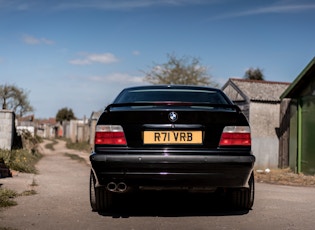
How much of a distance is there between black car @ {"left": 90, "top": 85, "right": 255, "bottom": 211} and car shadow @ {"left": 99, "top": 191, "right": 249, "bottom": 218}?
514 mm

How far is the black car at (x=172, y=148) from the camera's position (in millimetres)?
4504

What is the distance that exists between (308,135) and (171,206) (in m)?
7.69

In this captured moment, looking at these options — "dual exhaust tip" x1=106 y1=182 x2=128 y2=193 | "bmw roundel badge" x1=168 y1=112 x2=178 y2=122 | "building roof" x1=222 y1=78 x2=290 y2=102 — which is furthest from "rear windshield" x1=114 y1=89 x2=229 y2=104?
"building roof" x1=222 y1=78 x2=290 y2=102

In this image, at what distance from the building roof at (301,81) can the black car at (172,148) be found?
786cm

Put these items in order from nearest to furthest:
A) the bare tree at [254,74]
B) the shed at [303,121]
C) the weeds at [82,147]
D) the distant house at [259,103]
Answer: the shed at [303,121] < the distant house at [259,103] < the weeds at [82,147] < the bare tree at [254,74]

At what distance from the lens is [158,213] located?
521 cm

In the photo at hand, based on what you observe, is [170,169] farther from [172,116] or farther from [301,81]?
[301,81]

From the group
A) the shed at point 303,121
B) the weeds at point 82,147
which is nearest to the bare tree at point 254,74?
the weeds at point 82,147

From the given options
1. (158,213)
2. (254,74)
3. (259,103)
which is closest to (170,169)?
(158,213)

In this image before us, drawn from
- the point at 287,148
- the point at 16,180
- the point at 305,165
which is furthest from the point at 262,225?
the point at 287,148

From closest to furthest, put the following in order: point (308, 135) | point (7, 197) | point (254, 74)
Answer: point (7, 197)
point (308, 135)
point (254, 74)

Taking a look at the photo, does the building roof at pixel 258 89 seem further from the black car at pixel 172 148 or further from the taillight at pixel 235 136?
the black car at pixel 172 148

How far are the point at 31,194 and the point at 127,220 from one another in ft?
8.00

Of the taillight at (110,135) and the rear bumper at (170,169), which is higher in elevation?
the taillight at (110,135)
